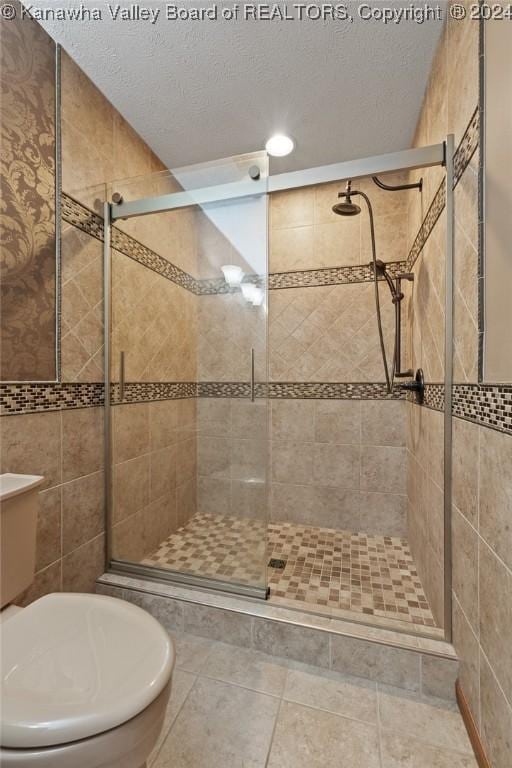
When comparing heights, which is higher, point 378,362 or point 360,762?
point 378,362

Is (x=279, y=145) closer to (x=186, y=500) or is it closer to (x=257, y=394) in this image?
(x=257, y=394)

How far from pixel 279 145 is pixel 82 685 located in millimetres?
2366

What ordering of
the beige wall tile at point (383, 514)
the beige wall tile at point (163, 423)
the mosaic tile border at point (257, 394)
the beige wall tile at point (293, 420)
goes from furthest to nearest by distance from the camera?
1. the beige wall tile at point (293, 420)
2. the beige wall tile at point (383, 514)
3. the beige wall tile at point (163, 423)
4. the mosaic tile border at point (257, 394)

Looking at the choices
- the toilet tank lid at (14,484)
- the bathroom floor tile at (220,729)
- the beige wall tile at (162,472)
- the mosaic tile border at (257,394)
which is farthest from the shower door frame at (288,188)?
the toilet tank lid at (14,484)

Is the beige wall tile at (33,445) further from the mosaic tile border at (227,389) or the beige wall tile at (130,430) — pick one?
the mosaic tile border at (227,389)

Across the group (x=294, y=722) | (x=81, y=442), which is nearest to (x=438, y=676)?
(x=294, y=722)

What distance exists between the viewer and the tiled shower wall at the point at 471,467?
2.69ft

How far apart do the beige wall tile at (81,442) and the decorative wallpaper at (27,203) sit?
23cm

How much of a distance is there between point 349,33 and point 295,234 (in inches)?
42.6

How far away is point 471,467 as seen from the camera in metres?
1.03

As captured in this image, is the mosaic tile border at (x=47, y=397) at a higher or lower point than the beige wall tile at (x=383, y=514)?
higher

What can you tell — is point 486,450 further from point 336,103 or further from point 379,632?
point 336,103

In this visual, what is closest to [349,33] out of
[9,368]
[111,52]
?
[111,52]

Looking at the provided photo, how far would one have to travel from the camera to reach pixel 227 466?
68.2 inches
